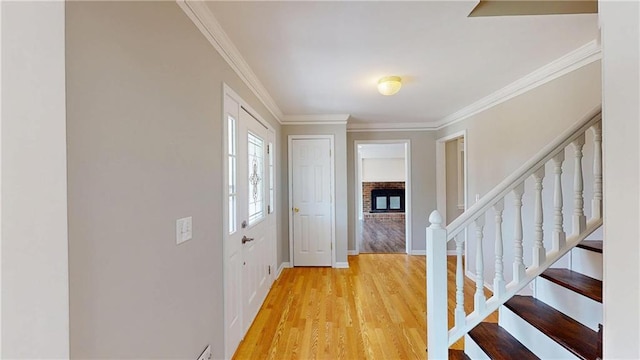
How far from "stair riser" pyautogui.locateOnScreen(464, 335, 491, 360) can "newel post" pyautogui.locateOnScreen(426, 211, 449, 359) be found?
8.8 inches

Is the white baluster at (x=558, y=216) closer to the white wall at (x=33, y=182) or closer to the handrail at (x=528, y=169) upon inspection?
the handrail at (x=528, y=169)

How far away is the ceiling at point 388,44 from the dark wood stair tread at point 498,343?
6.13ft

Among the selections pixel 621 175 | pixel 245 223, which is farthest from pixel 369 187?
pixel 621 175

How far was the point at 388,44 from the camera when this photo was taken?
71.9 inches

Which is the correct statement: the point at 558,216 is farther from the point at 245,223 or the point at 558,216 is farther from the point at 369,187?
the point at 369,187

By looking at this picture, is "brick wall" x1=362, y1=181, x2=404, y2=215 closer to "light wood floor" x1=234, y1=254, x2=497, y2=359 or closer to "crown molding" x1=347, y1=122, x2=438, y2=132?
"crown molding" x1=347, y1=122, x2=438, y2=132

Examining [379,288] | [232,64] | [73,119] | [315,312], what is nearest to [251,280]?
[315,312]

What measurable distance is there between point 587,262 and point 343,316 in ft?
5.95

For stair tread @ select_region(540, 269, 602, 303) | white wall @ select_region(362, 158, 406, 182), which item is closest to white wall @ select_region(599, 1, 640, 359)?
stair tread @ select_region(540, 269, 602, 303)

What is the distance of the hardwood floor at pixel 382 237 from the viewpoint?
4.95m

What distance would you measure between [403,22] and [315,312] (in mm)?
2473

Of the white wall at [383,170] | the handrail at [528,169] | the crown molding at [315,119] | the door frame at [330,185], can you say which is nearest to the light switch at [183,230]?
the handrail at [528,169]

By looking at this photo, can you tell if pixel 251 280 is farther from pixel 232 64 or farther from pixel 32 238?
pixel 32 238

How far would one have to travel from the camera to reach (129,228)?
0.94 m
